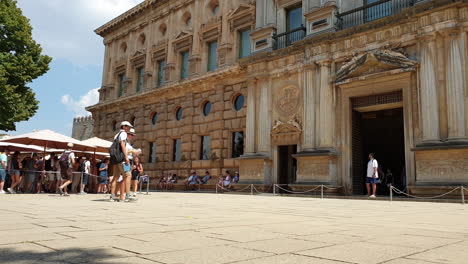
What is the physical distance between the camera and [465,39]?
45.0ft

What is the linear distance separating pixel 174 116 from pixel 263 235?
73.8 feet

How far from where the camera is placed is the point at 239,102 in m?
22.2

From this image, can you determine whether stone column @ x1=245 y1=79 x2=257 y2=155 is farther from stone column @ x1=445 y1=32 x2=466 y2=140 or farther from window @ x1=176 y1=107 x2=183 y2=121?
stone column @ x1=445 y1=32 x2=466 y2=140

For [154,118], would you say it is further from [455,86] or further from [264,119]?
[455,86]

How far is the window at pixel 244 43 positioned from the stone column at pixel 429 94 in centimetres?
1060

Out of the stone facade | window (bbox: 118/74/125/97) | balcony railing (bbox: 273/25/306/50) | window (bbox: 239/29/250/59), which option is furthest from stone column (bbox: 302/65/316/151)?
the stone facade

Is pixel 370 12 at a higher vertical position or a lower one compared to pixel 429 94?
higher

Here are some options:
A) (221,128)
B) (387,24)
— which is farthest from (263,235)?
(221,128)

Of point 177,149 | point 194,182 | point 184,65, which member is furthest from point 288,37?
point 177,149

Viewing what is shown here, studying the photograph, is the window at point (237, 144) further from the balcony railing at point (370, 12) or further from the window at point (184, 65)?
the balcony railing at point (370, 12)

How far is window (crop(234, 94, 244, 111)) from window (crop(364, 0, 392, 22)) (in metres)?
8.03

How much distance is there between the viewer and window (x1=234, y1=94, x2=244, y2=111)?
2198cm

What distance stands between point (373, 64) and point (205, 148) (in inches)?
451

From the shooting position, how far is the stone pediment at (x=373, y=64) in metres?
14.9
